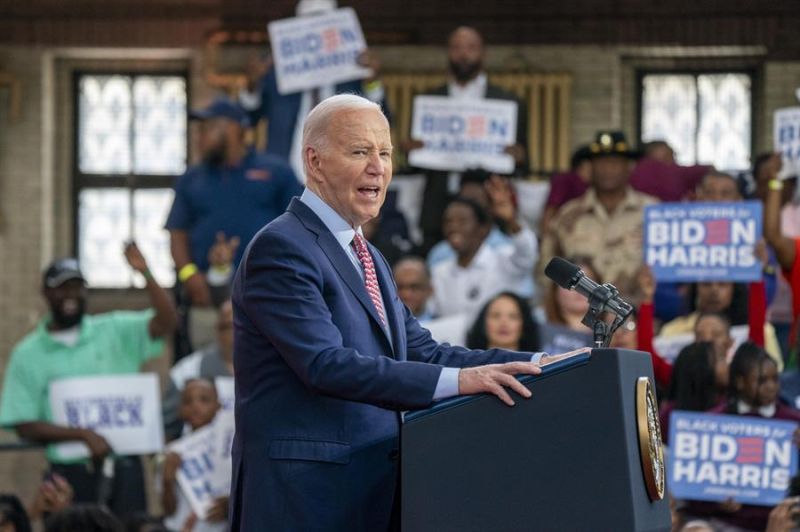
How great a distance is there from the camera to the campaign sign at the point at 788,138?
864 centimetres

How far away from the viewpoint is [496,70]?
13.2 m

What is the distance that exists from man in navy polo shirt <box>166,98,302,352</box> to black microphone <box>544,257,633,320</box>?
5402mm

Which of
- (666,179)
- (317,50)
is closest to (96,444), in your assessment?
(317,50)

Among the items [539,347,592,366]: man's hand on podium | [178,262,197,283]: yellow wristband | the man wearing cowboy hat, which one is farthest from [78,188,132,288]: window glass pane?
[539,347,592,366]: man's hand on podium

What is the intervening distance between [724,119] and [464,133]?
4.06m

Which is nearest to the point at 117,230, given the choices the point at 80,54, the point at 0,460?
the point at 80,54

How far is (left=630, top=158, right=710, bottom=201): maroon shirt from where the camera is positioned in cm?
948

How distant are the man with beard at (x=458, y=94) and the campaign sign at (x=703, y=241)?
192 centimetres

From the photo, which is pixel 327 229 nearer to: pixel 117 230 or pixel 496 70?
pixel 496 70

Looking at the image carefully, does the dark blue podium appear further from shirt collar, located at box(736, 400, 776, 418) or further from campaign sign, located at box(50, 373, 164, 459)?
campaign sign, located at box(50, 373, 164, 459)

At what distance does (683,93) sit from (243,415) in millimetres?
9965

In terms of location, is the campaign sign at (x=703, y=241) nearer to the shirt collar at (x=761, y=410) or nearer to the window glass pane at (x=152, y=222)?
the shirt collar at (x=761, y=410)

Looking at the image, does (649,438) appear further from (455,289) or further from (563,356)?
(455,289)

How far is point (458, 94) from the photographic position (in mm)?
10039
